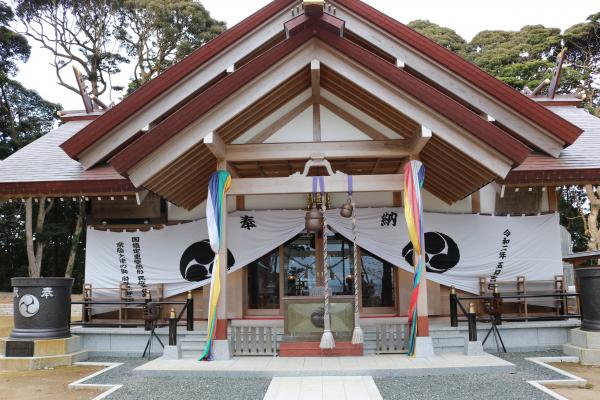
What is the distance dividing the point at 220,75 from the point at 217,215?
2.64 metres

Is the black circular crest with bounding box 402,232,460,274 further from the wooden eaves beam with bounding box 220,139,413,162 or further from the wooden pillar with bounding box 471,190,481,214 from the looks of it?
the wooden eaves beam with bounding box 220,139,413,162

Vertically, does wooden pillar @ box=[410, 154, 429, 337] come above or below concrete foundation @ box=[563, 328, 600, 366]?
above

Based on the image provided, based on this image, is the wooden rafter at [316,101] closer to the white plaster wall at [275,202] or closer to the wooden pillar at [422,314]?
the white plaster wall at [275,202]

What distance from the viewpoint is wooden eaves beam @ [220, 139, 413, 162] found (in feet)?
23.9

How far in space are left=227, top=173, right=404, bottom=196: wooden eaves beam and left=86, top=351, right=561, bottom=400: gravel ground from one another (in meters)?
2.72

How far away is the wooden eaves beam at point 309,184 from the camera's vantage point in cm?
716

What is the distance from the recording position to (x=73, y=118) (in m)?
11.8

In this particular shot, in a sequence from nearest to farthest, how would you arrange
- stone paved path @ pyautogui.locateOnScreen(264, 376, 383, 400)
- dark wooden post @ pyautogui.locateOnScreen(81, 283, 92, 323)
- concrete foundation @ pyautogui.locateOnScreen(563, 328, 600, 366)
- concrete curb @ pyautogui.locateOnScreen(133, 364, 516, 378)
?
stone paved path @ pyautogui.locateOnScreen(264, 376, 383, 400)
concrete curb @ pyautogui.locateOnScreen(133, 364, 516, 378)
concrete foundation @ pyautogui.locateOnScreen(563, 328, 600, 366)
dark wooden post @ pyautogui.locateOnScreen(81, 283, 92, 323)

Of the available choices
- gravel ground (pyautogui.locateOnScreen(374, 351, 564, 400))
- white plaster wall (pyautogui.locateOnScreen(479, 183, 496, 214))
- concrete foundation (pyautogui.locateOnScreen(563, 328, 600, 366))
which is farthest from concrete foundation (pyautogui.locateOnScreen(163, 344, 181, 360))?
white plaster wall (pyautogui.locateOnScreen(479, 183, 496, 214))

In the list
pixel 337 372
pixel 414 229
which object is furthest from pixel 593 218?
pixel 337 372

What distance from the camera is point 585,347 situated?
24.1 ft

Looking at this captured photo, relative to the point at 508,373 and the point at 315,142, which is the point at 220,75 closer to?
the point at 315,142

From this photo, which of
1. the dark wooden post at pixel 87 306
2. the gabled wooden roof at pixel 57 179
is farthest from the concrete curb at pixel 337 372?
the dark wooden post at pixel 87 306

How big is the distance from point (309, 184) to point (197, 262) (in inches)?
147
